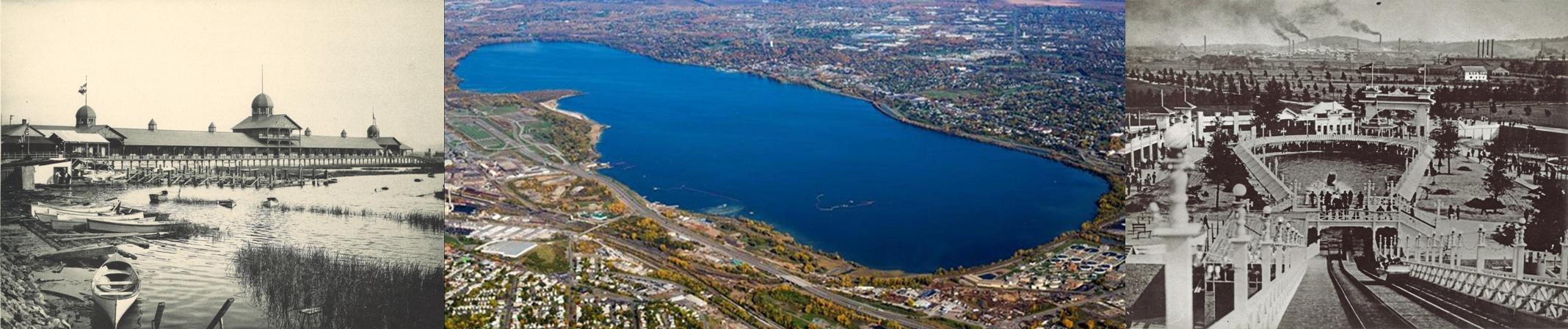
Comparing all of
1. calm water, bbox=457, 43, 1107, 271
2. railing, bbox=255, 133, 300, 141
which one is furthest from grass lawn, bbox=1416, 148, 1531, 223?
calm water, bbox=457, 43, 1107, 271

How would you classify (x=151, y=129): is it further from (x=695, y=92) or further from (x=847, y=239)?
(x=695, y=92)

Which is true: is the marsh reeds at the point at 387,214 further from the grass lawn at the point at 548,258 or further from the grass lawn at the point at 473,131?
the grass lawn at the point at 473,131

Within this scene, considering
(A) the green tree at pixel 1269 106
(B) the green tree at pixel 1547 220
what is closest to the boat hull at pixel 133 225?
(A) the green tree at pixel 1269 106

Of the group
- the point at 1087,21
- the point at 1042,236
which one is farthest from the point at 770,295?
the point at 1087,21

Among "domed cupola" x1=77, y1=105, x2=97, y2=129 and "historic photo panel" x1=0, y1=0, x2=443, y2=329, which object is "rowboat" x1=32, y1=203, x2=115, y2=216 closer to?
"historic photo panel" x1=0, y1=0, x2=443, y2=329

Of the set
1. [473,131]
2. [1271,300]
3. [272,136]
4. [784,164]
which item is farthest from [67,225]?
Result: [473,131]

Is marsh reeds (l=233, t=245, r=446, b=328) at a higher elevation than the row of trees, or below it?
below
